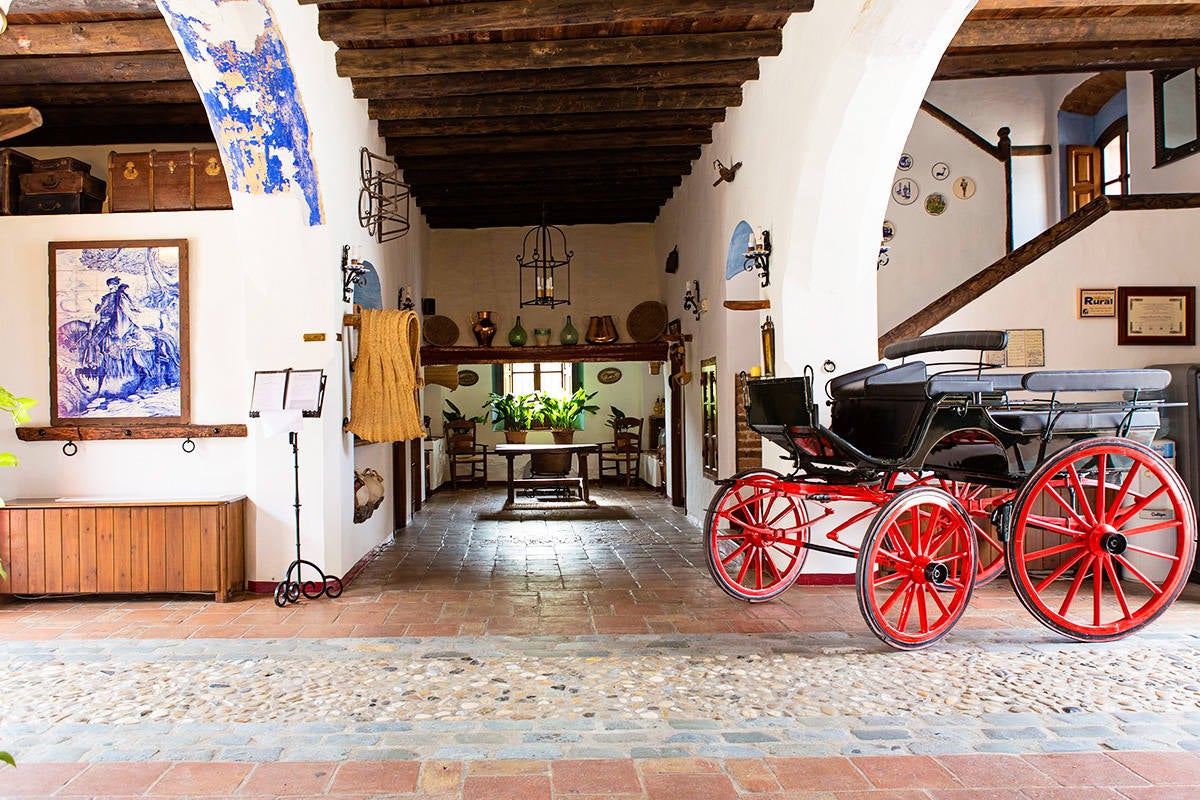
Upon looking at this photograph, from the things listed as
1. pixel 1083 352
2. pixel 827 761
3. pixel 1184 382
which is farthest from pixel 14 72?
pixel 1184 382

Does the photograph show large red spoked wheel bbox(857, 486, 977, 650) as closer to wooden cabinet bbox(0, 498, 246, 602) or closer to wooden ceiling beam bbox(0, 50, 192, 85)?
wooden cabinet bbox(0, 498, 246, 602)

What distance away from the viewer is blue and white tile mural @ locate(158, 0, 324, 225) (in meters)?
4.91

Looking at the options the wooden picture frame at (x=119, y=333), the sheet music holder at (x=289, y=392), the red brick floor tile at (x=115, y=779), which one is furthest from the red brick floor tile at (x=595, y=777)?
the wooden picture frame at (x=119, y=333)

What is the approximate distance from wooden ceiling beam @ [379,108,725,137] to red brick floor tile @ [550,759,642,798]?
5867 millimetres

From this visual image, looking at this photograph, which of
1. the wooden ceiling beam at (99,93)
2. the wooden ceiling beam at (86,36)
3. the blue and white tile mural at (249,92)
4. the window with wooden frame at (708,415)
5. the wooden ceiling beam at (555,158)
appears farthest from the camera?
the wooden ceiling beam at (555,158)

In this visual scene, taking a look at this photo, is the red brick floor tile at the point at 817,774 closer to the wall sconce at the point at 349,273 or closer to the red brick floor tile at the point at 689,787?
the red brick floor tile at the point at 689,787

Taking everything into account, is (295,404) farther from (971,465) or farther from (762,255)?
(971,465)

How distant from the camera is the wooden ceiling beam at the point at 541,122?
762cm

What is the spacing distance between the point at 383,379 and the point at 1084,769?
481cm

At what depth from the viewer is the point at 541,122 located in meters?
7.62

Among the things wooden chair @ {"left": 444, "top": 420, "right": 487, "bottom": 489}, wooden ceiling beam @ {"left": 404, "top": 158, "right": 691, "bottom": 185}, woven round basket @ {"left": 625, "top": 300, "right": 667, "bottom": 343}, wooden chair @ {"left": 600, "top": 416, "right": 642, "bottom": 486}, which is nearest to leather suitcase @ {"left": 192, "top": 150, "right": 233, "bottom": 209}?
wooden ceiling beam @ {"left": 404, "top": 158, "right": 691, "bottom": 185}

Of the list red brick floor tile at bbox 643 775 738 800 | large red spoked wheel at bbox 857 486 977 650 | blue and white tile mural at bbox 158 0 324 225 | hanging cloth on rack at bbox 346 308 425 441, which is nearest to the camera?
red brick floor tile at bbox 643 775 738 800

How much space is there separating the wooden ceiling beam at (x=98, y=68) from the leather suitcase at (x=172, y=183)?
0.69 meters

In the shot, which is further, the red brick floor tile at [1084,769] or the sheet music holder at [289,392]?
the sheet music holder at [289,392]
